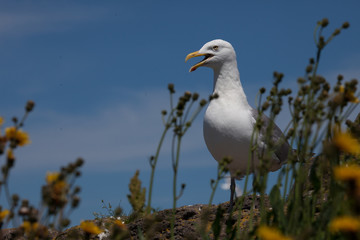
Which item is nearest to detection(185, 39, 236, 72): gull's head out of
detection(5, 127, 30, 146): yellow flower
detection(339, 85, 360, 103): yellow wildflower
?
detection(339, 85, 360, 103): yellow wildflower

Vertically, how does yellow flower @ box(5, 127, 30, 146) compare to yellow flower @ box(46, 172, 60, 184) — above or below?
above

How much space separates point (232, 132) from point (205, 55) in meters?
1.49

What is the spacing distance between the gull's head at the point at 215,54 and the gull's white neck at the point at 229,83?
78mm

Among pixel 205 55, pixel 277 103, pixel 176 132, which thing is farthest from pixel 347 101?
pixel 205 55

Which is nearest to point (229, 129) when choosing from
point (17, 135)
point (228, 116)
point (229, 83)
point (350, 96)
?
point (228, 116)

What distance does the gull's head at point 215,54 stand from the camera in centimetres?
704

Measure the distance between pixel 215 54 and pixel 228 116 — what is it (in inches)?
44.4

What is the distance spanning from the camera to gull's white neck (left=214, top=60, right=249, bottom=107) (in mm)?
6776

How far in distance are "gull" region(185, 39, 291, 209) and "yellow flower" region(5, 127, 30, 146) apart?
390cm

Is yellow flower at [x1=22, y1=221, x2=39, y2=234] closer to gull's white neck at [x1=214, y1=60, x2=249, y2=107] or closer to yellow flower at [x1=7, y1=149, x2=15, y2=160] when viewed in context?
yellow flower at [x1=7, y1=149, x2=15, y2=160]

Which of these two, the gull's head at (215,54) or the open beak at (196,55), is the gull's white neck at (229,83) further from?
the open beak at (196,55)

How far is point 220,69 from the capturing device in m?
7.06

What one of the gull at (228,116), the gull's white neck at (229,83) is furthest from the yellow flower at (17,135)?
the gull's white neck at (229,83)

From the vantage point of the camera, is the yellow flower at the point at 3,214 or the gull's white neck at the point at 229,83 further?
the gull's white neck at the point at 229,83
